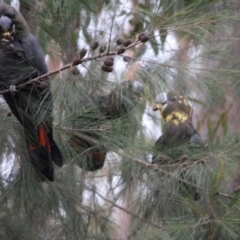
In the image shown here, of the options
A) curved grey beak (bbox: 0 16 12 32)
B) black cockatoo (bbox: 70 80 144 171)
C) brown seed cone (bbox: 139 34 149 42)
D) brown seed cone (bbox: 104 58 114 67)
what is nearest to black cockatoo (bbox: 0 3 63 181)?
curved grey beak (bbox: 0 16 12 32)

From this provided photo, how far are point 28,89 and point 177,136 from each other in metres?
0.88

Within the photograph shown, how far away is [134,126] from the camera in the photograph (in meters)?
2.29

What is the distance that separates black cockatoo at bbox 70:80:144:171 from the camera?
86.5 inches

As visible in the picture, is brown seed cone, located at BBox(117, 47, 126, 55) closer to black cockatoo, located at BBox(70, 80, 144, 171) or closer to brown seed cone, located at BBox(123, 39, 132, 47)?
brown seed cone, located at BBox(123, 39, 132, 47)

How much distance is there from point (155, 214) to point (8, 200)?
0.52 meters

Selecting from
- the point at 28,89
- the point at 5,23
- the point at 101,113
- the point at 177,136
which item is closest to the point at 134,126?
the point at 101,113

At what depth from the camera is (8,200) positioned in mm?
2518

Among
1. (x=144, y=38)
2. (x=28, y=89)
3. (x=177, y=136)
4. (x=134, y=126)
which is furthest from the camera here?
(x=177, y=136)

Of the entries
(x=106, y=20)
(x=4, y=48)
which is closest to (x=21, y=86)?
(x=4, y=48)

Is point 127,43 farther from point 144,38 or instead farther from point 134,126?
point 134,126

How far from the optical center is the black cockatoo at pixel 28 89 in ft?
7.09

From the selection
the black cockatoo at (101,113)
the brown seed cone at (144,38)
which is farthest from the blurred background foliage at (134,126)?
the brown seed cone at (144,38)

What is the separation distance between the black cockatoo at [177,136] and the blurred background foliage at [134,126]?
43mm

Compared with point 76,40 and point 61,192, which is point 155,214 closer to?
point 61,192
